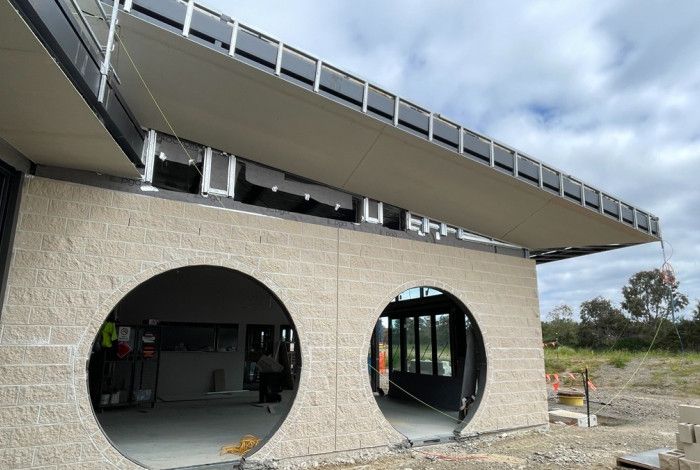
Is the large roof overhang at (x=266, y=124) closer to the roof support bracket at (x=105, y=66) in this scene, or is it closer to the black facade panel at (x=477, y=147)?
the black facade panel at (x=477, y=147)

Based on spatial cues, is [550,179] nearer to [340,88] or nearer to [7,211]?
[340,88]

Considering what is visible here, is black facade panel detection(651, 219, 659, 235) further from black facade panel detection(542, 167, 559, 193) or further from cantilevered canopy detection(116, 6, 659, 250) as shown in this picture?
black facade panel detection(542, 167, 559, 193)

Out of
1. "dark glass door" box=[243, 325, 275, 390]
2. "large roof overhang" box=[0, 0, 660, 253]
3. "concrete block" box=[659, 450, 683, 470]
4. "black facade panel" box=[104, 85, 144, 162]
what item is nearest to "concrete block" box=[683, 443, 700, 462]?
"concrete block" box=[659, 450, 683, 470]

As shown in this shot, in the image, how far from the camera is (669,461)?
18.5ft

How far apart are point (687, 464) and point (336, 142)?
5.90m

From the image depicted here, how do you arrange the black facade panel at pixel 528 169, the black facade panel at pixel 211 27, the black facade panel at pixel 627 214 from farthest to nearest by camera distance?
1. the black facade panel at pixel 627 214
2. the black facade panel at pixel 528 169
3. the black facade panel at pixel 211 27

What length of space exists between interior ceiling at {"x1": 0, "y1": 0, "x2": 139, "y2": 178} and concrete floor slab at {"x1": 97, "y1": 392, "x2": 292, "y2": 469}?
3306 mm

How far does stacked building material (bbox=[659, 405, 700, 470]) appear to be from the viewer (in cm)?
545

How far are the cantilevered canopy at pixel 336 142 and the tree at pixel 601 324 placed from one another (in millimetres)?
33601

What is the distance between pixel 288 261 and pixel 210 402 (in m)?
6.27

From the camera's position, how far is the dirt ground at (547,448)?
249 inches

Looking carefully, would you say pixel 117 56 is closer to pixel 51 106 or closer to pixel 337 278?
pixel 51 106

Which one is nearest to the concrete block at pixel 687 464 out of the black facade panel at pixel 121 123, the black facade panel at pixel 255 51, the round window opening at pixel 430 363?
the round window opening at pixel 430 363

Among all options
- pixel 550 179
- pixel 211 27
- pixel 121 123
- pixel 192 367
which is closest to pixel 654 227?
pixel 550 179
